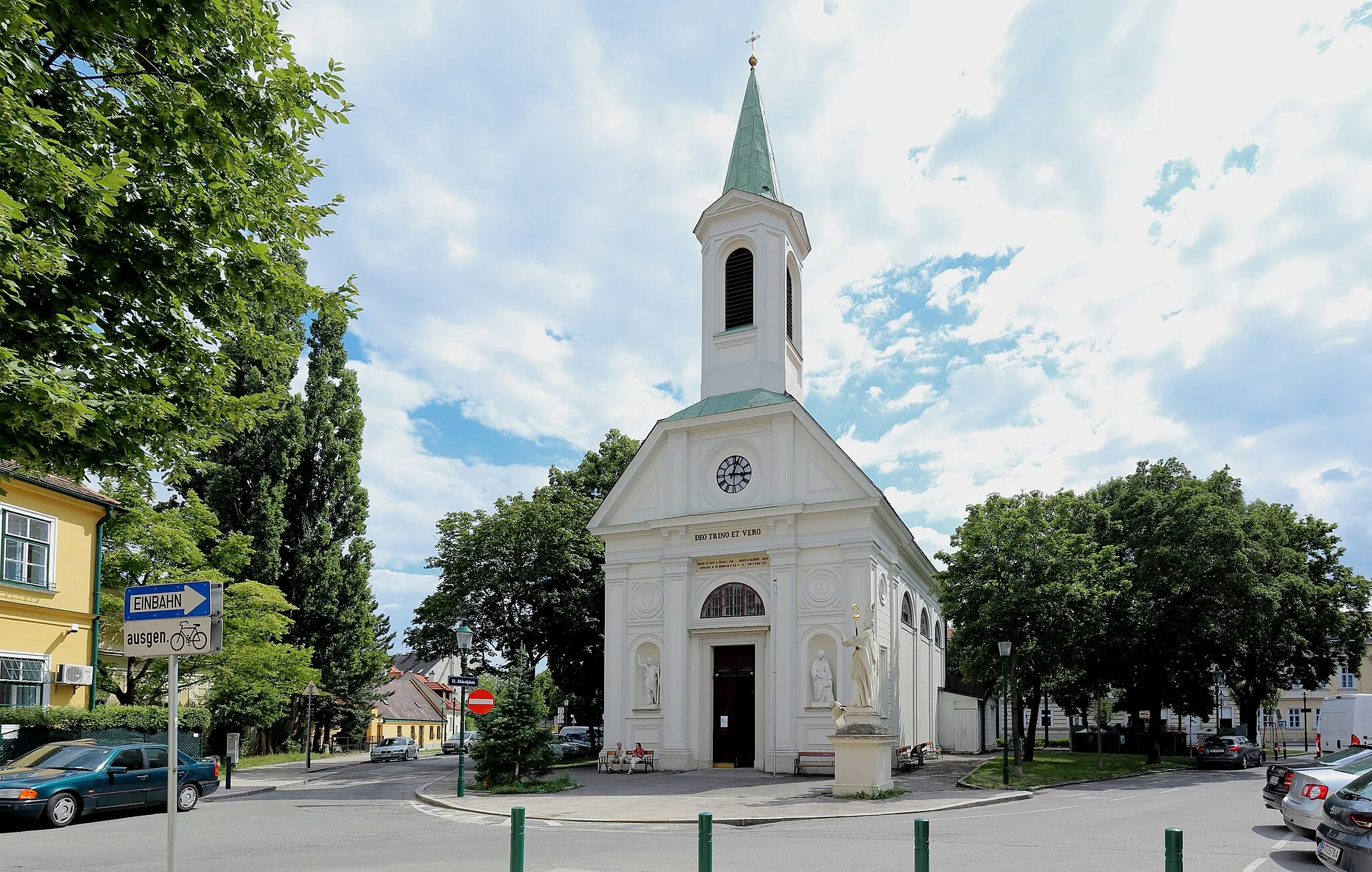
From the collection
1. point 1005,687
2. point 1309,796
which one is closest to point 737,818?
point 1309,796

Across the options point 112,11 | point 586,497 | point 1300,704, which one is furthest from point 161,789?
point 1300,704

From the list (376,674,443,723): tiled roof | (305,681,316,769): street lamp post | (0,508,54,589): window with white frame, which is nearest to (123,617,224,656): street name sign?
(0,508,54,589): window with white frame

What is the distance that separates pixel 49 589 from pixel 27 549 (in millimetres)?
1230

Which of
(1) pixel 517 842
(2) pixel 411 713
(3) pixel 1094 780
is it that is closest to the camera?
(1) pixel 517 842

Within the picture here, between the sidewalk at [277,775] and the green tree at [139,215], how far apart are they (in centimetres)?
1711

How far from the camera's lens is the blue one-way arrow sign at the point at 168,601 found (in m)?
8.53

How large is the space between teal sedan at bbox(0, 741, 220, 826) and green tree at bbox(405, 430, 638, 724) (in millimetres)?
18901

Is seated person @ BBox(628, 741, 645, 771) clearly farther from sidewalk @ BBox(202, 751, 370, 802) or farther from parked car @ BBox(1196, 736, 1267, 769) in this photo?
parked car @ BBox(1196, 736, 1267, 769)

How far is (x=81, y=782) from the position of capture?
17188 mm

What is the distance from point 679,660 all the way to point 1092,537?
15.3 m

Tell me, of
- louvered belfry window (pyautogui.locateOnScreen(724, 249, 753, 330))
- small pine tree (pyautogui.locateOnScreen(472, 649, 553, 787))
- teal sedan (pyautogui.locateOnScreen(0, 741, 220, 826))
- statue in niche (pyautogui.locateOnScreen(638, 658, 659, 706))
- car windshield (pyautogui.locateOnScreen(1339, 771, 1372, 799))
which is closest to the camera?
car windshield (pyautogui.locateOnScreen(1339, 771, 1372, 799))

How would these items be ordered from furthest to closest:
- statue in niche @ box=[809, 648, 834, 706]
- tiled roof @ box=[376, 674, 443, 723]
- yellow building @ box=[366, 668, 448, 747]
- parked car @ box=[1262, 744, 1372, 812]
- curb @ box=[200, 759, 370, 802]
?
tiled roof @ box=[376, 674, 443, 723], yellow building @ box=[366, 668, 448, 747], statue in niche @ box=[809, 648, 834, 706], curb @ box=[200, 759, 370, 802], parked car @ box=[1262, 744, 1372, 812]

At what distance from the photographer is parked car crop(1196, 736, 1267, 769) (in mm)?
37312

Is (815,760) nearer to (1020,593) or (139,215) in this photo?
(1020,593)
